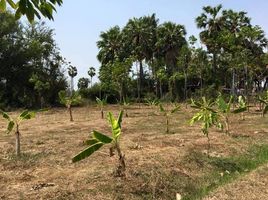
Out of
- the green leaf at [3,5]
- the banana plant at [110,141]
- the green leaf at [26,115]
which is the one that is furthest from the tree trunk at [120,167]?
the green leaf at [3,5]

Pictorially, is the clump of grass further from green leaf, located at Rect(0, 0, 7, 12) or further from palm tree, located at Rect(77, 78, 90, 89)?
palm tree, located at Rect(77, 78, 90, 89)

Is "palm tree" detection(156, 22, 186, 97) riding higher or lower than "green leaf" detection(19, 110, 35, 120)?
higher

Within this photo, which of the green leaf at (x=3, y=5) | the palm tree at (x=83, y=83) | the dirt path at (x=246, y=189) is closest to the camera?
the green leaf at (x=3, y=5)

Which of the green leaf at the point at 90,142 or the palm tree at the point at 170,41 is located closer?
the green leaf at the point at 90,142

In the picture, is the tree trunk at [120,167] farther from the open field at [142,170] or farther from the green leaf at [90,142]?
the green leaf at [90,142]

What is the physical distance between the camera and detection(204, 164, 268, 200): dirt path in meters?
9.56

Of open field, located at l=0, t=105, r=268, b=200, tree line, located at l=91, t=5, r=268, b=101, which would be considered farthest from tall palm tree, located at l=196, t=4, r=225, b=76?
open field, located at l=0, t=105, r=268, b=200

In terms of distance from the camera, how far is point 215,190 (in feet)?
32.9

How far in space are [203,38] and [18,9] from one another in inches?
1963

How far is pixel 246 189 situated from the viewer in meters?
10.1

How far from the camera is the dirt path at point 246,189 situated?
9562 mm

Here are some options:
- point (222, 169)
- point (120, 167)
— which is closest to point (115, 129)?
point (120, 167)

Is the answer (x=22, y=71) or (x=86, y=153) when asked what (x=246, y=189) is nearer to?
(x=86, y=153)

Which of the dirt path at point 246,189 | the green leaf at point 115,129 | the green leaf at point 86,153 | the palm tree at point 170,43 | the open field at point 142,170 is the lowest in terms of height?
the dirt path at point 246,189
